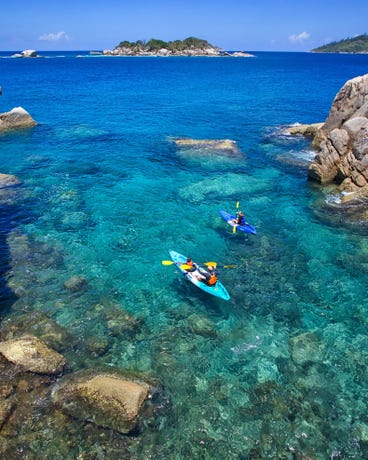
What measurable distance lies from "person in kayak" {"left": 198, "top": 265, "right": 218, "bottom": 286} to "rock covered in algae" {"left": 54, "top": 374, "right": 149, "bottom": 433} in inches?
284

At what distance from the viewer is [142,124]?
57.0 metres

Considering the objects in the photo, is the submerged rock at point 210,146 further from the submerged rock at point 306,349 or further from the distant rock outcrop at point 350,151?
the submerged rock at point 306,349

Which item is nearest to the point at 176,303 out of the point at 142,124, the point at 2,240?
the point at 2,240

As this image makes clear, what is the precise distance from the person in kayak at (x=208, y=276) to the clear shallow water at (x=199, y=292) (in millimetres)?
989

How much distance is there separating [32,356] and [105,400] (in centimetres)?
400

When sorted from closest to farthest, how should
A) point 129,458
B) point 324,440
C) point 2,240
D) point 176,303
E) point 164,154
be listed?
point 129,458 < point 324,440 < point 176,303 < point 2,240 < point 164,154

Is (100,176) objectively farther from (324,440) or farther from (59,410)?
(324,440)

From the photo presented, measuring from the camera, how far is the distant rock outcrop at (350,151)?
30.6 metres

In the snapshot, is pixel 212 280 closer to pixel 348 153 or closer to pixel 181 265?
pixel 181 265

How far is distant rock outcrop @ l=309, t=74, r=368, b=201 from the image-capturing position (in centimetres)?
3059

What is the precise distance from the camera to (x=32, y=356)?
1535cm

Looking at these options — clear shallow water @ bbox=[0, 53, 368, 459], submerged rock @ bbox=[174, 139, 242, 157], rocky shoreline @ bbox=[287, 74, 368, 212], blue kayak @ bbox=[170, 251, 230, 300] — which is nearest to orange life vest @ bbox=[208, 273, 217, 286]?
blue kayak @ bbox=[170, 251, 230, 300]

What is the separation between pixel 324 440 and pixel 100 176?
2990 cm

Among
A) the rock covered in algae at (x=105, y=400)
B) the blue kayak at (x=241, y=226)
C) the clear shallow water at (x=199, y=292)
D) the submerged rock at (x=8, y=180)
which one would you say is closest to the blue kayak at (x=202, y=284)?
the clear shallow water at (x=199, y=292)
